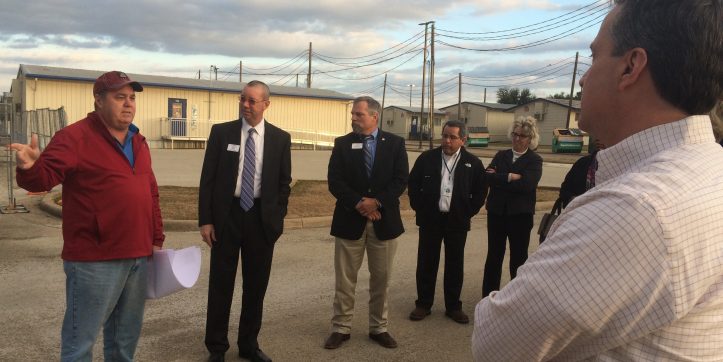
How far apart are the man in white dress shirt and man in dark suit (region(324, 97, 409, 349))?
363cm

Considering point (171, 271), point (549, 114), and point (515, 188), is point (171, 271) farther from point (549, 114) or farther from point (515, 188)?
point (549, 114)

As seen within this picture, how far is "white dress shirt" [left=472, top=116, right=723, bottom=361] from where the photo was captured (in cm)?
92

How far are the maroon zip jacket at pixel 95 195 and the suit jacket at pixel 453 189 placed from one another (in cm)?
307

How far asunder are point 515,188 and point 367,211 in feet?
5.78

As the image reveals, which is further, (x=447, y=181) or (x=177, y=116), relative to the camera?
(x=177, y=116)

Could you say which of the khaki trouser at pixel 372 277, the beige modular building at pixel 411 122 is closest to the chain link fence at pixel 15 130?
the khaki trouser at pixel 372 277

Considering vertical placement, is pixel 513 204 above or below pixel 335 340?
above

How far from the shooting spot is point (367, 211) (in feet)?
15.4

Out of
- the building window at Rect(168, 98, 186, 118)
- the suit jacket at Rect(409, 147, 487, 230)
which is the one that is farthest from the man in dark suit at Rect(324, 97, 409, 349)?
the building window at Rect(168, 98, 186, 118)

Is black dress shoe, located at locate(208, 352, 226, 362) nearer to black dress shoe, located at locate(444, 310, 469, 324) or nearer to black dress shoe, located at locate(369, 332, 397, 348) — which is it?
black dress shoe, located at locate(369, 332, 397, 348)

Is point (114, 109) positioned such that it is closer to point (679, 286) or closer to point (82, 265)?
point (82, 265)

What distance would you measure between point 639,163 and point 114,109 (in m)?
2.93

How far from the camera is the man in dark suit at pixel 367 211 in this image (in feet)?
15.5

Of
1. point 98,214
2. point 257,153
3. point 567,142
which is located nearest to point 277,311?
point 257,153
